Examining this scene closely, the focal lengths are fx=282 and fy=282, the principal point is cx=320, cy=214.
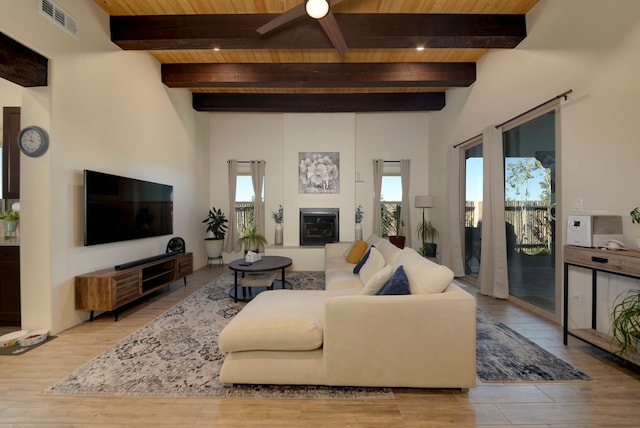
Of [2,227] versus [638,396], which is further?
[2,227]

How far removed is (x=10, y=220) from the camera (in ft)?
10.2

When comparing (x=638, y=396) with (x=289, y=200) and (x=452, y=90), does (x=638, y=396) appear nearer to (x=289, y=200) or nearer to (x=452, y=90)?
(x=452, y=90)

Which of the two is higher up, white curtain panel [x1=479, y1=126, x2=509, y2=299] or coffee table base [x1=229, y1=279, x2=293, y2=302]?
white curtain panel [x1=479, y1=126, x2=509, y2=299]

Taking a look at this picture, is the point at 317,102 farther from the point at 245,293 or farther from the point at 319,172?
the point at 245,293

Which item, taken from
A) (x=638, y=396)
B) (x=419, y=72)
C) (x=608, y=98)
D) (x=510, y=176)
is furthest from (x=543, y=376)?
(x=419, y=72)

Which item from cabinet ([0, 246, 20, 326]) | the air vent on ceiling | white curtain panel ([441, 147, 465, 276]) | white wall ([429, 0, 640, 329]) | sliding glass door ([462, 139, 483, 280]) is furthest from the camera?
white curtain panel ([441, 147, 465, 276])

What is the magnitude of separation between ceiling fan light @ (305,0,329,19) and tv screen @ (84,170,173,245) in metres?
2.83

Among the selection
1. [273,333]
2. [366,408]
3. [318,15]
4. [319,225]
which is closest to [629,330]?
[366,408]

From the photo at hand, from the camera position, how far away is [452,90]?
17.7 ft

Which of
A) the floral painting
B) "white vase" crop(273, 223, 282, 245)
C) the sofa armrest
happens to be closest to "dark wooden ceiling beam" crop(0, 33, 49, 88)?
the sofa armrest

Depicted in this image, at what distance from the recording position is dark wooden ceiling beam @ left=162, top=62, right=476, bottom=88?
456 cm

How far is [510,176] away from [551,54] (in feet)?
4.85

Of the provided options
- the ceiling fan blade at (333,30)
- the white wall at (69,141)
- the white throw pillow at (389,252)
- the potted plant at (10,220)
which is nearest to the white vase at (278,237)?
the white wall at (69,141)

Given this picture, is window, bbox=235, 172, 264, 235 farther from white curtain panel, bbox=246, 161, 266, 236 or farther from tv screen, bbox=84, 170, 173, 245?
tv screen, bbox=84, 170, 173, 245
